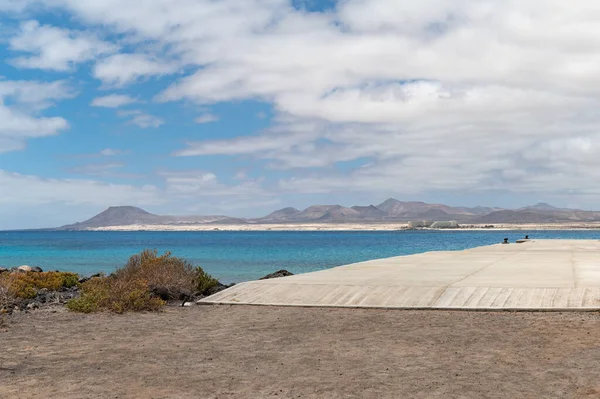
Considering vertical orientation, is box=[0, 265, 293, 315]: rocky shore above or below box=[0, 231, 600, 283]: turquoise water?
above

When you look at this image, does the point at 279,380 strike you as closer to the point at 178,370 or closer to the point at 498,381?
the point at 178,370

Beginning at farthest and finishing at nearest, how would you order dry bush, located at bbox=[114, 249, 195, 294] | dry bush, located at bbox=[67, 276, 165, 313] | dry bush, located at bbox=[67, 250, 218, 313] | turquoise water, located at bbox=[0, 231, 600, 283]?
turquoise water, located at bbox=[0, 231, 600, 283]
dry bush, located at bbox=[114, 249, 195, 294]
dry bush, located at bbox=[67, 250, 218, 313]
dry bush, located at bbox=[67, 276, 165, 313]

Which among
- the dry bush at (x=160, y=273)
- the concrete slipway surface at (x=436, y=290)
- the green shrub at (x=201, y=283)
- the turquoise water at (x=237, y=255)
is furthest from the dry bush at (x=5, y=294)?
the turquoise water at (x=237, y=255)

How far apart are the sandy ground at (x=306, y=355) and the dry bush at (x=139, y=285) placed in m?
1.07

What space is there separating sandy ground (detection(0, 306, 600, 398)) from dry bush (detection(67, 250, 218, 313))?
107cm

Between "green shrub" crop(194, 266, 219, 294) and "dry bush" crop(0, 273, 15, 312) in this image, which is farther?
"green shrub" crop(194, 266, 219, 294)

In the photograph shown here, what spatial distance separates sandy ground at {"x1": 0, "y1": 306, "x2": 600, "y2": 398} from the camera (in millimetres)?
8969

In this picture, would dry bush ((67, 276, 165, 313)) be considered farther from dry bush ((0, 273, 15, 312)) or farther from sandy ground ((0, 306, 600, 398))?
dry bush ((0, 273, 15, 312))

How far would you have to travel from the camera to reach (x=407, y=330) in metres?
13.4

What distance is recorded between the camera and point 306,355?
11195mm

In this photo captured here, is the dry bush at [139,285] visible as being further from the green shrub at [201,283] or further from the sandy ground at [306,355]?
the sandy ground at [306,355]

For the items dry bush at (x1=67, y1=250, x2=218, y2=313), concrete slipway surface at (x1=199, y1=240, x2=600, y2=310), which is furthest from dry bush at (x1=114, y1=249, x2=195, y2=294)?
concrete slipway surface at (x1=199, y1=240, x2=600, y2=310)

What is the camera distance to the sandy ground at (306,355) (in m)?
8.97

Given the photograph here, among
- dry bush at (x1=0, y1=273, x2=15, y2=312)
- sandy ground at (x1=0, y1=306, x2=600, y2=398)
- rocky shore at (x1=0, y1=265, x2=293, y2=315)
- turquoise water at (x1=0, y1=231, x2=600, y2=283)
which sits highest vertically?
dry bush at (x1=0, y1=273, x2=15, y2=312)
